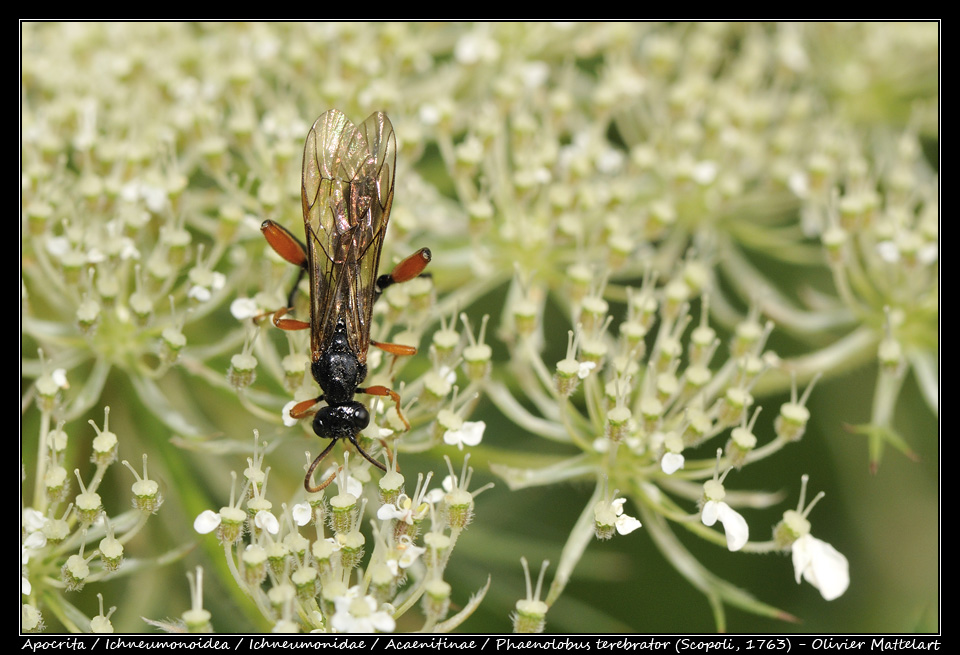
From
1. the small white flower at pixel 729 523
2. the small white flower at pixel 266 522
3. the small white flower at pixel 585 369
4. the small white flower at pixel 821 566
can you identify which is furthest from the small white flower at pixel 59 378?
the small white flower at pixel 821 566

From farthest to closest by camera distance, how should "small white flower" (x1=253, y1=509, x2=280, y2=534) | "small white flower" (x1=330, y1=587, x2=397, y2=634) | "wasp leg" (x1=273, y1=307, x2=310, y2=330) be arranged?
"wasp leg" (x1=273, y1=307, x2=310, y2=330)
"small white flower" (x1=253, y1=509, x2=280, y2=534)
"small white flower" (x1=330, y1=587, x2=397, y2=634)

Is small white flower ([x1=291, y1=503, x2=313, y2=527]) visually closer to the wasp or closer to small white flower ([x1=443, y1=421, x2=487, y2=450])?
the wasp

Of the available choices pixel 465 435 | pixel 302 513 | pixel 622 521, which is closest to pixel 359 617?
pixel 302 513

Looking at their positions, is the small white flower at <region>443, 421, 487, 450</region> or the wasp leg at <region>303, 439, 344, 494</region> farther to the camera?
the small white flower at <region>443, 421, 487, 450</region>

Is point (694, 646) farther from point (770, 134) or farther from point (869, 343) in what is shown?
point (770, 134)

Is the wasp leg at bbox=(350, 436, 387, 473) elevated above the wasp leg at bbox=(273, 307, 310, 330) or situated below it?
below

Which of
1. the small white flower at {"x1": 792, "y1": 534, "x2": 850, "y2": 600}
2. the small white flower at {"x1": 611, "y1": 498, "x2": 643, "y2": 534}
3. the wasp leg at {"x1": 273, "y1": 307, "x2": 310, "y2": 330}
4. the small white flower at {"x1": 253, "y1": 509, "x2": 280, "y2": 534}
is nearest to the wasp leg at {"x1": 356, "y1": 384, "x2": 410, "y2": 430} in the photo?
the wasp leg at {"x1": 273, "y1": 307, "x2": 310, "y2": 330}

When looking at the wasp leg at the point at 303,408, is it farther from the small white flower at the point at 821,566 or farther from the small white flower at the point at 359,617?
the small white flower at the point at 821,566
